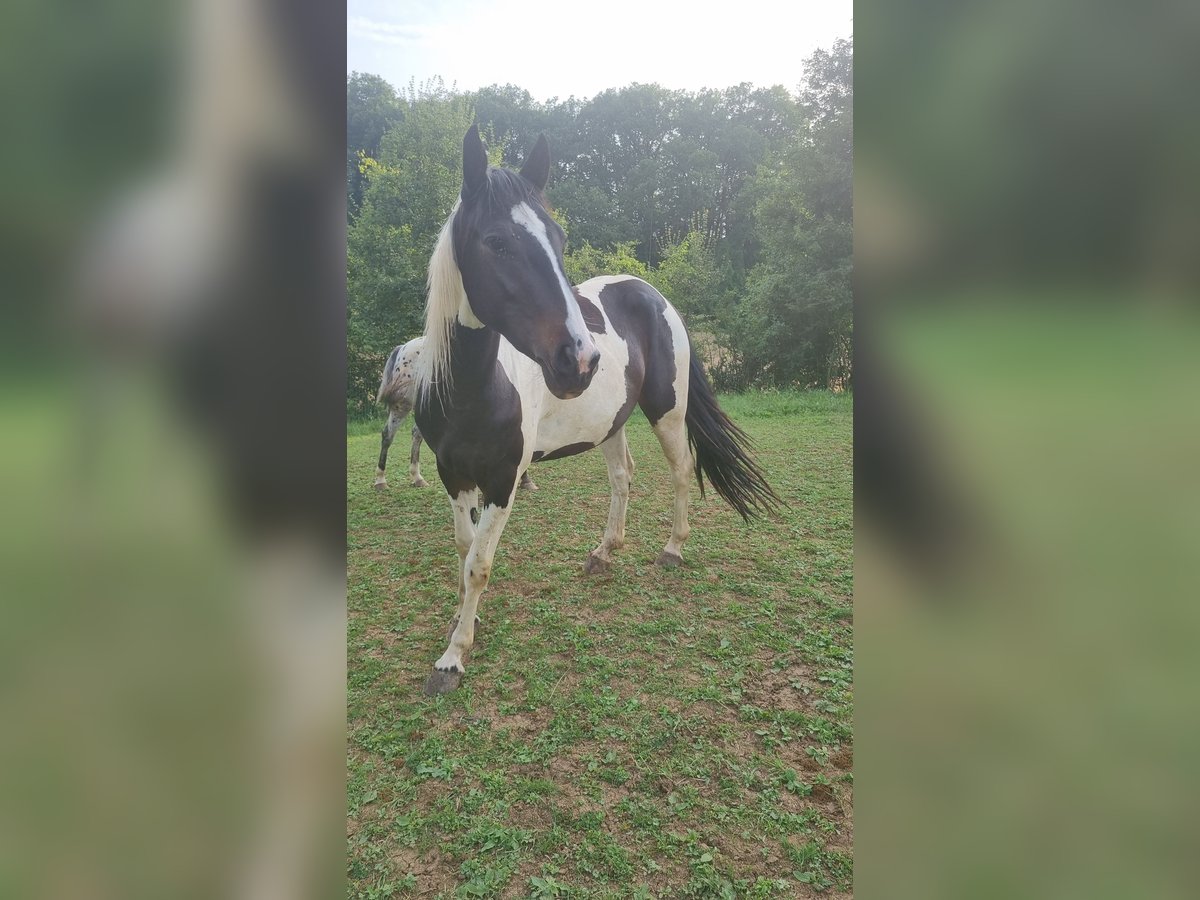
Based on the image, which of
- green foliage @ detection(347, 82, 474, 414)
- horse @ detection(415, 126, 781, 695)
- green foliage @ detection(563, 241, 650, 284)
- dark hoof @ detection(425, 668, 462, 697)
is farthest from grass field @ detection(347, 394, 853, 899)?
green foliage @ detection(563, 241, 650, 284)

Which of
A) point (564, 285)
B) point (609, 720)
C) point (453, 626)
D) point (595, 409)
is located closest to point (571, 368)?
point (564, 285)

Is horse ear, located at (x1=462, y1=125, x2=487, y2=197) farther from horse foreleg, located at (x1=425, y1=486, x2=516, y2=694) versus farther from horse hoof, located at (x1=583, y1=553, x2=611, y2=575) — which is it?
horse hoof, located at (x1=583, y1=553, x2=611, y2=575)

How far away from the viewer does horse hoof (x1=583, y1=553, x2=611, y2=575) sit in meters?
2.77

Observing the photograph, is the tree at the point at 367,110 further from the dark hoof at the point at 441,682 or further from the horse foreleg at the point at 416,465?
the dark hoof at the point at 441,682

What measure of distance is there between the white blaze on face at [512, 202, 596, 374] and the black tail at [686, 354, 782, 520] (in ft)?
5.10

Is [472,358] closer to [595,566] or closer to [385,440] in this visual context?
[595,566]

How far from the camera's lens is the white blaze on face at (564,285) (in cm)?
144

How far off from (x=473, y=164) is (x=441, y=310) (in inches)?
17.2

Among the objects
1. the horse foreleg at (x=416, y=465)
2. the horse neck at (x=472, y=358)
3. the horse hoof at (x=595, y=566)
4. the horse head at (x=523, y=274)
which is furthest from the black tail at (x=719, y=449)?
the horse foreleg at (x=416, y=465)

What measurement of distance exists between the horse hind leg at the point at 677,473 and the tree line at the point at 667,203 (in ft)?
6.99
